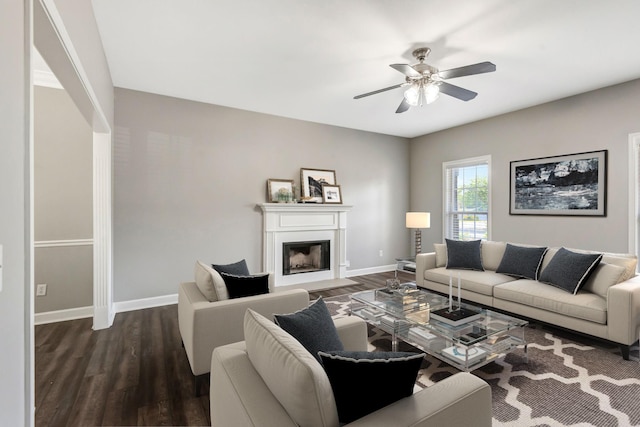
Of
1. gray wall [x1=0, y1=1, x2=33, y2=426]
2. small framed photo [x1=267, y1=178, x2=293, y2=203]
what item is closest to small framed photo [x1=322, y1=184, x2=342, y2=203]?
small framed photo [x1=267, y1=178, x2=293, y2=203]

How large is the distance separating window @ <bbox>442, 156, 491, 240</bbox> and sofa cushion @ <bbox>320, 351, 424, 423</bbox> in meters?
4.87

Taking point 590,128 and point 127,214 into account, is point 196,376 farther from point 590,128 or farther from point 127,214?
point 590,128

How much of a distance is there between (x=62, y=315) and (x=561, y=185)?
6.54 metres

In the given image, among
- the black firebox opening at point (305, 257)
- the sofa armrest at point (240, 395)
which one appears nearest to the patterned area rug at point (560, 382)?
the sofa armrest at point (240, 395)

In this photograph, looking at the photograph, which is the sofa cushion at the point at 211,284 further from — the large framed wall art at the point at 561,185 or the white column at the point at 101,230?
the large framed wall art at the point at 561,185

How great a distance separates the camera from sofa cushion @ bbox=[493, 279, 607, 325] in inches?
109

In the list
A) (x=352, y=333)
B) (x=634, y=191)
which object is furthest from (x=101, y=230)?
(x=634, y=191)

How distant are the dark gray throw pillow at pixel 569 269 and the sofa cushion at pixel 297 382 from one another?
3157 millimetres

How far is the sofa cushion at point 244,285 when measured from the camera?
2.52 meters

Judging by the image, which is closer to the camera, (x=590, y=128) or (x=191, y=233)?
(x=590, y=128)

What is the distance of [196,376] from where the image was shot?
2145 mm

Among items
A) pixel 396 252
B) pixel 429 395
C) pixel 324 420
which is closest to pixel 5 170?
pixel 324 420

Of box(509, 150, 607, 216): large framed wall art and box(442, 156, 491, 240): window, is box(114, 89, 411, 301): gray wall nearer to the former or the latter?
box(442, 156, 491, 240): window

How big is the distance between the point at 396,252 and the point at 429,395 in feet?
17.8
